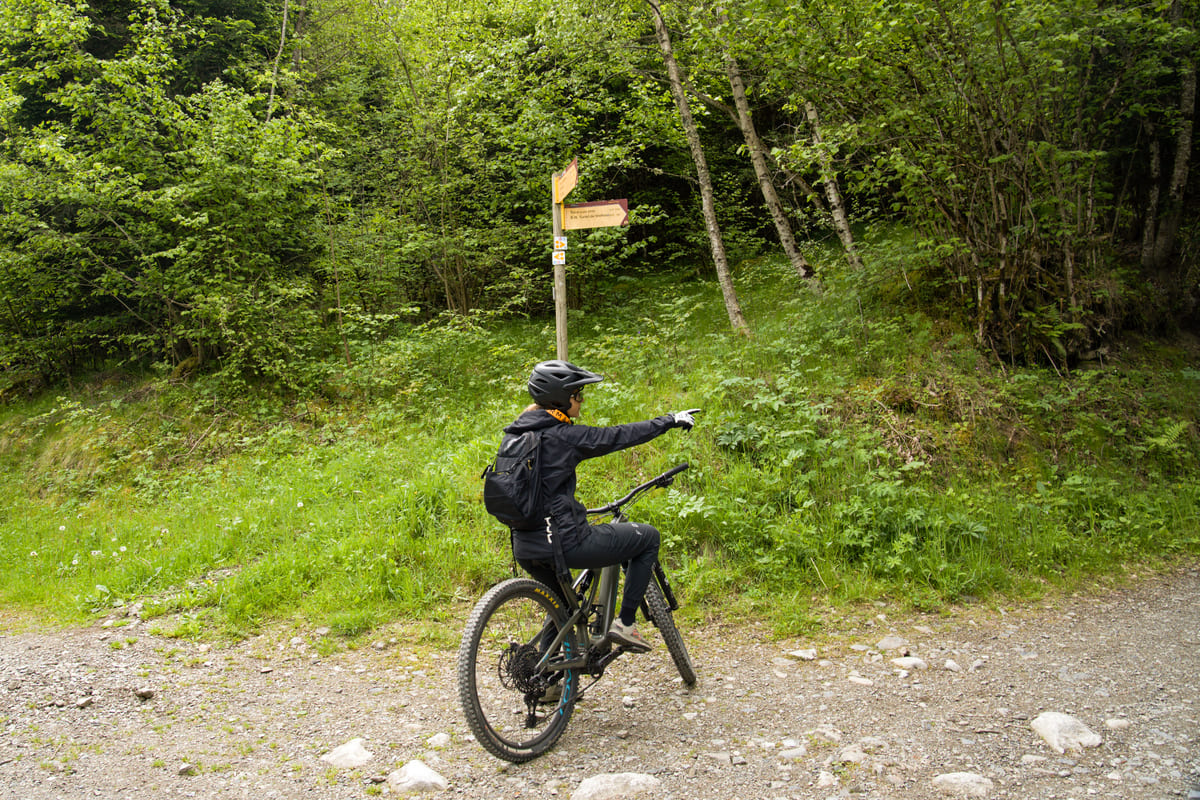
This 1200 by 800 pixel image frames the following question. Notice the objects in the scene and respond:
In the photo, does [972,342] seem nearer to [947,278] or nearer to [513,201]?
[947,278]

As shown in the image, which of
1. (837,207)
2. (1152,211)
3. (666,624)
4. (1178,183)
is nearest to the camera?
(666,624)

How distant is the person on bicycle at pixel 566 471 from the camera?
3.43m

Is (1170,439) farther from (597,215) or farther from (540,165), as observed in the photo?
(540,165)

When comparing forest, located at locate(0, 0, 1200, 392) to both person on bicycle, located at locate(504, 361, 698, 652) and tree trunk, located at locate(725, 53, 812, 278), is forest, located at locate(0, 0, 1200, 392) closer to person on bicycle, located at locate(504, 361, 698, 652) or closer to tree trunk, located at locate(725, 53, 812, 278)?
tree trunk, located at locate(725, 53, 812, 278)

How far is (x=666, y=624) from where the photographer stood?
3.96 meters

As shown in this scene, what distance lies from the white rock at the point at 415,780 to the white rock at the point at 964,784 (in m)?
2.31

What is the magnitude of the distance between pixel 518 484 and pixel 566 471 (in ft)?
0.95

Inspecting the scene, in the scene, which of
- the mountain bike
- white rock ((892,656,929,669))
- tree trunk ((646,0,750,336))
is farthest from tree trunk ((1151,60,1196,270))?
the mountain bike

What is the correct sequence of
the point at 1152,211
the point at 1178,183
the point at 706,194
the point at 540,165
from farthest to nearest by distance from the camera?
the point at 540,165 < the point at 706,194 < the point at 1152,211 < the point at 1178,183

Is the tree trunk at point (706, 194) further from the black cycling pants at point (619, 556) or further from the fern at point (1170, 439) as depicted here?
the black cycling pants at point (619, 556)

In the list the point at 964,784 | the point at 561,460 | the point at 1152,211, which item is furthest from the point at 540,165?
the point at 964,784

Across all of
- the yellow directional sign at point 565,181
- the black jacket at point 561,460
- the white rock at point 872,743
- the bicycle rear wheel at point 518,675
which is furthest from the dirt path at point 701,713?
the yellow directional sign at point 565,181

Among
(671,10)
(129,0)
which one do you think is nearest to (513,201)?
(671,10)

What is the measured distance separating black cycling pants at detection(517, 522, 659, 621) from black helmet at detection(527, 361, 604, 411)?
0.71 m
